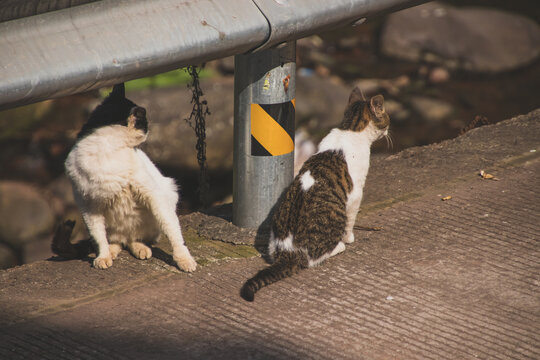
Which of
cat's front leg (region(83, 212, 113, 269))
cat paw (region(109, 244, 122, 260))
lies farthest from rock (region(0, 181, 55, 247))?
cat's front leg (region(83, 212, 113, 269))

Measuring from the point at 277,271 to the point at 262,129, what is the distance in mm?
960

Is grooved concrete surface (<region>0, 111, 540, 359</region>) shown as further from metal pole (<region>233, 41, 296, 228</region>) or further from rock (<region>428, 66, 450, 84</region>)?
rock (<region>428, 66, 450, 84</region>)

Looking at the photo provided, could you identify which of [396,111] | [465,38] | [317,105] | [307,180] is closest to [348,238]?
[307,180]

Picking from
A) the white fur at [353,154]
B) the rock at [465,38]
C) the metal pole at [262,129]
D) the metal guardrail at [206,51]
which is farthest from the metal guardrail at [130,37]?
the rock at [465,38]

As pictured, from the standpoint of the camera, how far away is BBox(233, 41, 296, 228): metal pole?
4477 mm

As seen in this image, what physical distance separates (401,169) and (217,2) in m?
2.49

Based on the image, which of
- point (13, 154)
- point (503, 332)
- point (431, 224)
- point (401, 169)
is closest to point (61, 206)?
point (13, 154)

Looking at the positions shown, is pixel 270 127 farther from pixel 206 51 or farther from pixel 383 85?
pixel 383 85

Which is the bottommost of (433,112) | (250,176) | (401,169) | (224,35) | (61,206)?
(61,206)

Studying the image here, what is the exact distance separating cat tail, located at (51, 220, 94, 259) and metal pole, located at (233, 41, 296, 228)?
1.05 m

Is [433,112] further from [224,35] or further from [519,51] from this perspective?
[224,35]

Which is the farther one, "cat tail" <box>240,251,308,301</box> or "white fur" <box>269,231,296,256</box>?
"white fur" <box>269,231,296,256</box>

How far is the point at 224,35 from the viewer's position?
3.87 meters

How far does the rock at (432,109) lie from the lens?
33.2 ft
